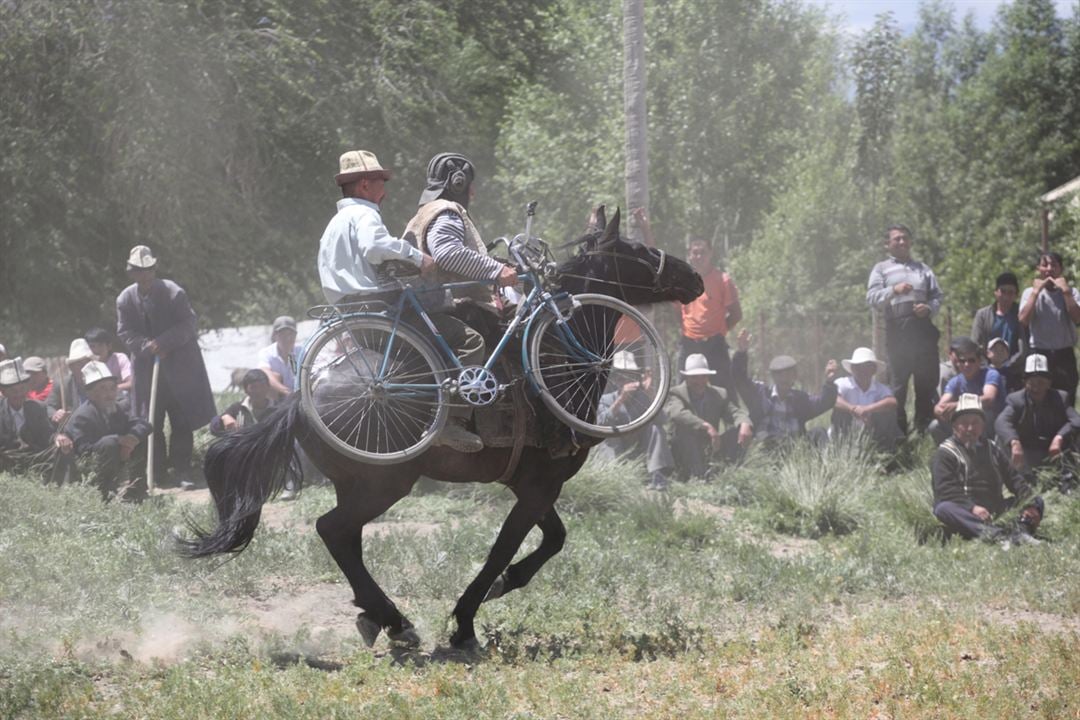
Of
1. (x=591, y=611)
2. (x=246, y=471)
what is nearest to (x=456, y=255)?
(x=246, y=471)

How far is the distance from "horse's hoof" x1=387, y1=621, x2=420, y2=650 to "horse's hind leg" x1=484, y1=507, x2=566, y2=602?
457 millimetres

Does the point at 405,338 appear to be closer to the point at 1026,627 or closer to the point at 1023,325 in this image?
the point at 1026,627

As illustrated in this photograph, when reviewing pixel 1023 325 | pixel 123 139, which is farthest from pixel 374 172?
pixel 123 139

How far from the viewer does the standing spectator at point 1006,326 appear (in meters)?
13.9

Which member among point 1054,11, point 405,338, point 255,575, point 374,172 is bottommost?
point 255,575

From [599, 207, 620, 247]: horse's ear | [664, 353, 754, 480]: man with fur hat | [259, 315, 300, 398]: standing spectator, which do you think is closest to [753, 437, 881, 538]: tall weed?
[664, 353, 754, 480]: man with fur hat

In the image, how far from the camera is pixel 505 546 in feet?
26.2

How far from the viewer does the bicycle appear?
747 centimetres

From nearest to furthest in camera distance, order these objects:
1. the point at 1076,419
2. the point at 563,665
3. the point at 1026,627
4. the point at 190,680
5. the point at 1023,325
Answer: the point at 190,680, the point at 563,665, the point at 1026,627, the point at 1076,419, the point at 1023,325

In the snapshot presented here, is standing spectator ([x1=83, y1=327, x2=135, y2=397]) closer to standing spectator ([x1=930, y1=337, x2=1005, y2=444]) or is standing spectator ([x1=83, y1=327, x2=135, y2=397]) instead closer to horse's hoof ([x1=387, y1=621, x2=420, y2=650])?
horse's hoof ([x1=387, y1=621, x2=420, y2=650])

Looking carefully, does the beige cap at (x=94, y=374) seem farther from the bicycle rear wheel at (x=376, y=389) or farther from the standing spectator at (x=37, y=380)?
the bicycle rear wheel at (x=376, y=389)

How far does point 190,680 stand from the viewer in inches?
265

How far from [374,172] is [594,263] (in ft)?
4.48

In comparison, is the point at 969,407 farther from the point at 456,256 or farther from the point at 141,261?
the point at 141,261
